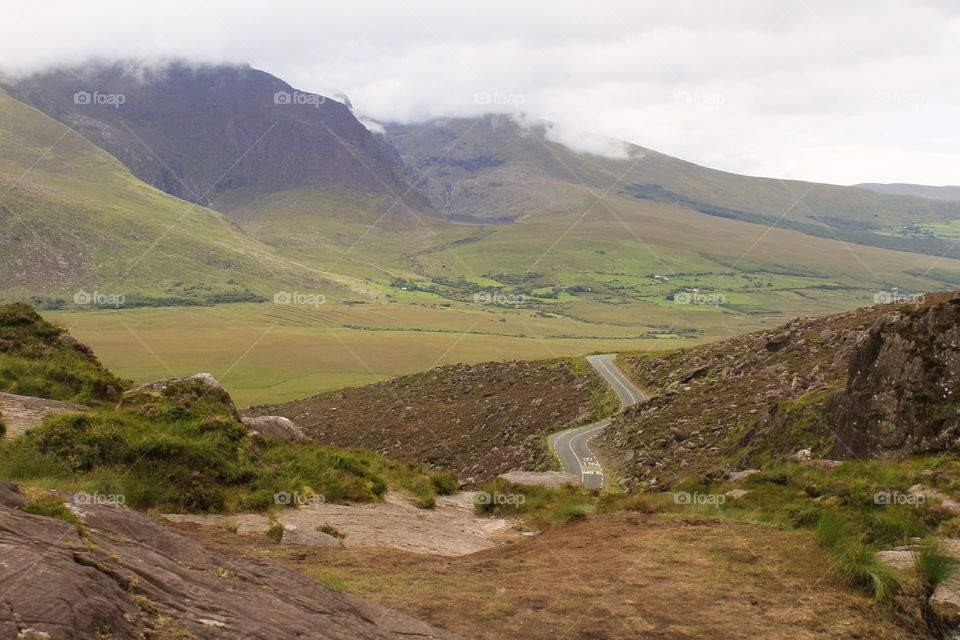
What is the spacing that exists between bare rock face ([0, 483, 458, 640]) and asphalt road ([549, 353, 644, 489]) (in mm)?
25100

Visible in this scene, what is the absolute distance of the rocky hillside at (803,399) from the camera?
82.3 feet

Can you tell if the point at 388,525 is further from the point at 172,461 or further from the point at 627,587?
the point at 627,587

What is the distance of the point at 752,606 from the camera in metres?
11.9

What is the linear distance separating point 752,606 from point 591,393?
54.0 metres

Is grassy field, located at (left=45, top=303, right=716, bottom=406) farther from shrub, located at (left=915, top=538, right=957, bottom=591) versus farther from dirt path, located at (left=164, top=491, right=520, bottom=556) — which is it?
shrub, located at (left=915, top=538, right=957, bottom=591)

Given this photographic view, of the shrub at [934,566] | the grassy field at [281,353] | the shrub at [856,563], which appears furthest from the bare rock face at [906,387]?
the grassy field at [281,353]

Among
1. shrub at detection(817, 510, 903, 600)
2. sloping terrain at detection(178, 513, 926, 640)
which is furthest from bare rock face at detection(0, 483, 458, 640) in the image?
shrub at detection(817, 510, 903, 600)

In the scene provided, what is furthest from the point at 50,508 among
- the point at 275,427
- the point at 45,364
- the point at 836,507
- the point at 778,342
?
the point at 778,342

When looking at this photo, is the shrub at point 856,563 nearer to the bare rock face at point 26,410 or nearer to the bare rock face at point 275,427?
the bare rock face at point 26,410

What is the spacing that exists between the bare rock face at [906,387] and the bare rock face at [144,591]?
20445mm

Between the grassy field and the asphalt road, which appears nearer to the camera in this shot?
the asphalt road

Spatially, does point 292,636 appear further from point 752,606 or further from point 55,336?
point 55,336

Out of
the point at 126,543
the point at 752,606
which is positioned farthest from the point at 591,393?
the point at 126,543

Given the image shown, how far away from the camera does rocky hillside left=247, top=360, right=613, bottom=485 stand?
5534cm
